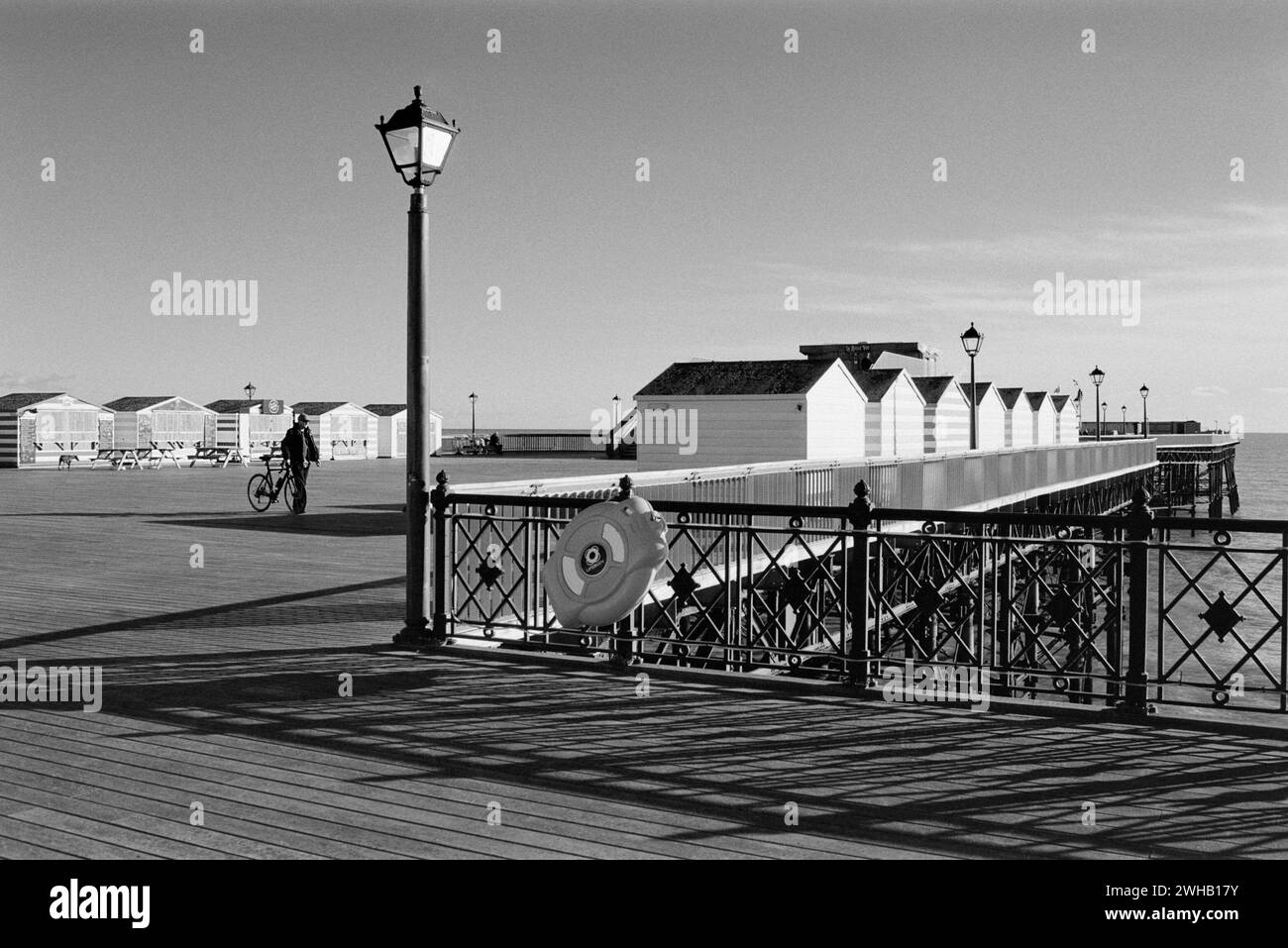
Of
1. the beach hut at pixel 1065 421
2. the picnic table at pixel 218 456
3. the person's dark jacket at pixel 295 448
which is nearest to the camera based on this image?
the person's dark jacket at pixel 295 448

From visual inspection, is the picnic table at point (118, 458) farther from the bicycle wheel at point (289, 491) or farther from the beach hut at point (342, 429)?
the bicycle wheel at point (289, 491)

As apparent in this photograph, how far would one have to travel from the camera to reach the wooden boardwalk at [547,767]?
4160mm

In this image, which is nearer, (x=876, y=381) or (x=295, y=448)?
(x=295, y=448)

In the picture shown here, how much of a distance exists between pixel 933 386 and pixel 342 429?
1172 inches

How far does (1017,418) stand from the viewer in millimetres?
46906

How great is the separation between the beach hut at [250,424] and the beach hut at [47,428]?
542 centimetres

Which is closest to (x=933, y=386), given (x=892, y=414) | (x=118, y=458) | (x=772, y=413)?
(x=892, y=414)

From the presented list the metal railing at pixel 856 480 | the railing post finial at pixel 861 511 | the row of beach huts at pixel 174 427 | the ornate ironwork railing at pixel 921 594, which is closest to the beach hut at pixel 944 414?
the metal railing at pixel 856 480

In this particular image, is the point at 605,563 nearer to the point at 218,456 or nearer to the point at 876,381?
the point at 876,381

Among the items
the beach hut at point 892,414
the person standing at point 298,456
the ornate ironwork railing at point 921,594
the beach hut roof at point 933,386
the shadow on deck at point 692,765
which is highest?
the beach hut roof at point 933,386

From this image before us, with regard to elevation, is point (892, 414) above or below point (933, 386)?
below

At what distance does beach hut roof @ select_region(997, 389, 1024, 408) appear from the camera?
46.1 m

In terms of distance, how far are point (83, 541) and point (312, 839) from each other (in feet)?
41.6
